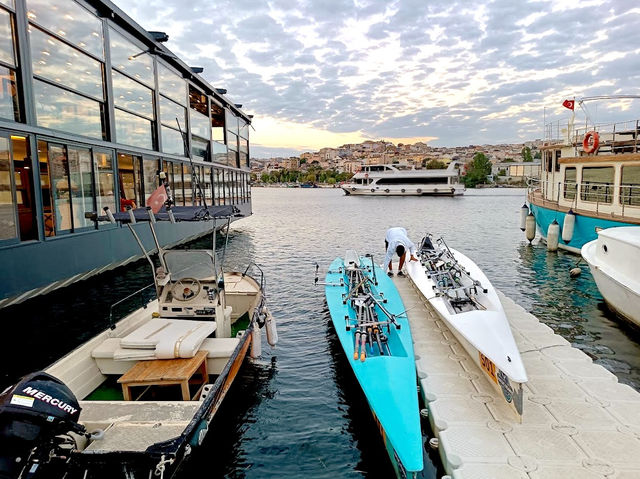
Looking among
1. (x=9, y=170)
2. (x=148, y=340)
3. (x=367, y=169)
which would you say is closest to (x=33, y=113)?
(x=9, y=170)

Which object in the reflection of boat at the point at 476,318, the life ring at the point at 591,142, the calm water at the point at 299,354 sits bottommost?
the calm water at the point at 299,354

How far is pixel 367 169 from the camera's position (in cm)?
10088

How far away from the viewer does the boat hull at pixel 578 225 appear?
59.6ft

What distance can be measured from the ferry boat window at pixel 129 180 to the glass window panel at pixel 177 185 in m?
3.58

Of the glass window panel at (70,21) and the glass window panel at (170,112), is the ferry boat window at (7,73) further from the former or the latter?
the glass window panel at (170,112)

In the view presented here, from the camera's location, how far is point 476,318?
880 cm

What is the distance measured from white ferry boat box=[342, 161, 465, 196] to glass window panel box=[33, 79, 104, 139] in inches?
3120

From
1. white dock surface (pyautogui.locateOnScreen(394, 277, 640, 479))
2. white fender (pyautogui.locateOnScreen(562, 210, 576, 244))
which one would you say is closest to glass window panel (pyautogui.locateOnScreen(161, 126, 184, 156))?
white dock surface (pyautogui.locateOnScreen(394, 277, 640, 479))

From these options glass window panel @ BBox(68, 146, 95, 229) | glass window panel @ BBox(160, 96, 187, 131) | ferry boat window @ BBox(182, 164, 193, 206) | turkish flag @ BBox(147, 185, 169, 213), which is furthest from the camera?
ferry boat window @ BBox(182, 164, 193, 206)

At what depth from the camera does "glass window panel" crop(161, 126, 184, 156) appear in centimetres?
2145

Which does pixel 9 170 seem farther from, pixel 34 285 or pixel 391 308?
pixel 391 308

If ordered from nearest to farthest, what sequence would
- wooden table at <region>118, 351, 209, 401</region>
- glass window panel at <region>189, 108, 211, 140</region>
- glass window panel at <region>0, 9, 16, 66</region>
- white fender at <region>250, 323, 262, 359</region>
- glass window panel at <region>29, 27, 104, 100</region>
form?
1. wooden table at <region>118, 351, 209, 401</region>
2. white fender at <region>250, 323, 262, 359</region>
3. glass window panel at <region>0, 9, 16, 66</region>
4. glass window panel at <region>29, 27, 104, 100</region>
5. glass window panel at <region>189, 108, 211, 140</region>

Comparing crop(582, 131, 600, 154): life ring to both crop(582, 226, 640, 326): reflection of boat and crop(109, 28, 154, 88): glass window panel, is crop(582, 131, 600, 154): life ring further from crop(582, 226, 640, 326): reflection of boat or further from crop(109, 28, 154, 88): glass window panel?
crop(109, 28, 154, 88): glass window panel

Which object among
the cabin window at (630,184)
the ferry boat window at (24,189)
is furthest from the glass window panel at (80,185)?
the cabin window at (630,184)
